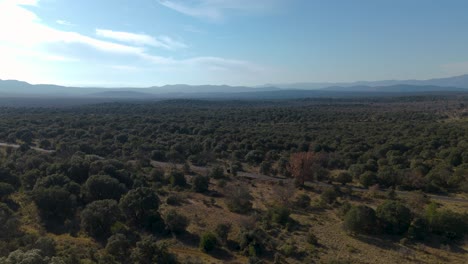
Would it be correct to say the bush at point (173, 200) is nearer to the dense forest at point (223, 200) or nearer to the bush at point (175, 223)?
the dense forest at point (223, 200)

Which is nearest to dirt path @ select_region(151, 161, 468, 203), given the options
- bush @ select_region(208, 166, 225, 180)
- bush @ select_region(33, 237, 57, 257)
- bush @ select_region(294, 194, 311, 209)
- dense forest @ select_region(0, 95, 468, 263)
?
dense forest @ select_region(0, 95, 468, 263)

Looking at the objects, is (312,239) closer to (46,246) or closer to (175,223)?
(175,223)

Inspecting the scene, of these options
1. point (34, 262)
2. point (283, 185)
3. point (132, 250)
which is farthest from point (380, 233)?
point (34, 262)

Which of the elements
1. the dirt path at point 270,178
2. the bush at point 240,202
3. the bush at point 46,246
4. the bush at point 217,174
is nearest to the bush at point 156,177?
the bush at point 217,174

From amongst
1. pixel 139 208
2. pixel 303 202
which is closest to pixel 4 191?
pixel 139 208

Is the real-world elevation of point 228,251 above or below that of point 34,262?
below

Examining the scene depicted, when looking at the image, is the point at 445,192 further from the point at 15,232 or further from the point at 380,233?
the point at 15,232

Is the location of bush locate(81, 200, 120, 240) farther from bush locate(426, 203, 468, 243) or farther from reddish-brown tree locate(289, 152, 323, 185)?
bush locate(426, 203, 468, 243)
